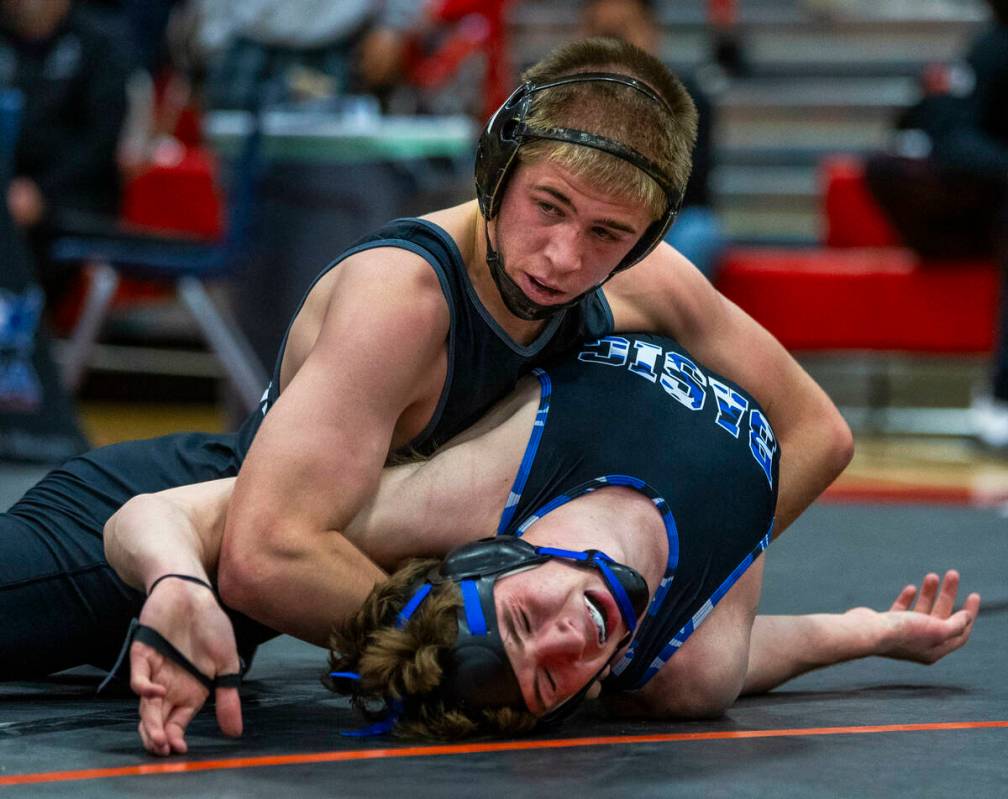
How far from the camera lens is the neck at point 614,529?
2176 millimetres

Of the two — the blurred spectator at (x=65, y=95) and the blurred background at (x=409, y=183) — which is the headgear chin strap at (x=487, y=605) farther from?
the blurred spectator at (x=65, y=95)

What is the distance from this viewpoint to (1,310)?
16.9 feet

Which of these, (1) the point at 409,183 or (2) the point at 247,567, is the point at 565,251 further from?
(1) the point at 409,183

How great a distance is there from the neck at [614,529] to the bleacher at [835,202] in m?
4.86

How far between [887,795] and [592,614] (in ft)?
1.36

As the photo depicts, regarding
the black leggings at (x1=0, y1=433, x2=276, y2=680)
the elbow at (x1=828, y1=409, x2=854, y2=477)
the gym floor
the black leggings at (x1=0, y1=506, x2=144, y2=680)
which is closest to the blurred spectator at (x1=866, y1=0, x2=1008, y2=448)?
the gym floor

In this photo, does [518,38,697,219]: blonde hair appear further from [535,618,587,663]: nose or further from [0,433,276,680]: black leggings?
[0,433,276,680]: black leggings

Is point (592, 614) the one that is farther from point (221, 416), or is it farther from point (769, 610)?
point (221, 416)

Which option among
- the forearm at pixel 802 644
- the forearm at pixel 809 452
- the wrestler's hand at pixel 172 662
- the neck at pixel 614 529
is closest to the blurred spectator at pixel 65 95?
the forearm at pixel 809 452

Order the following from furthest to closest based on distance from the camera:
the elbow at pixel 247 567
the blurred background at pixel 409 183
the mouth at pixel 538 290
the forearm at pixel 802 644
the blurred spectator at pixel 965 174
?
the blurred spectator at pixel 965 174 < the blurred background at pixel 409 183 < the forearm at pixel 802 644 < the mouth at pixel 538 290 < the elbow at pixel 247 567

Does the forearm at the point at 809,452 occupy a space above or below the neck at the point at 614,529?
above

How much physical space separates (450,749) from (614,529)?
376 mm

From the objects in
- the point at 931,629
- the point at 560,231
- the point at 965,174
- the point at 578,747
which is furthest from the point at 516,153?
the point at 965,174

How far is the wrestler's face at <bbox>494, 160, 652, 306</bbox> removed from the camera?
86.5 inches
